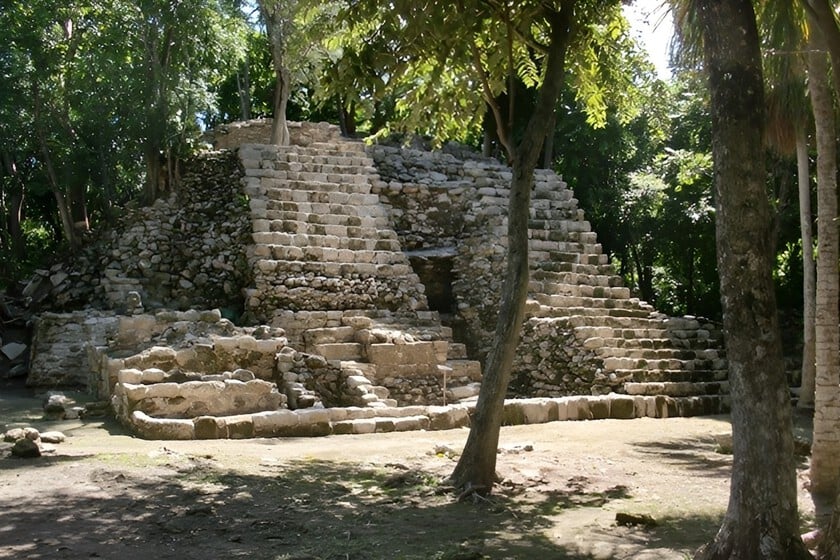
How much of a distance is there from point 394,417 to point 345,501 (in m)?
4.22

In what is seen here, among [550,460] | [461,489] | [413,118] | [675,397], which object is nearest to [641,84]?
[675,397]

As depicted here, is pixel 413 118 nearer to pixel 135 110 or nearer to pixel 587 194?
pixel 135 110

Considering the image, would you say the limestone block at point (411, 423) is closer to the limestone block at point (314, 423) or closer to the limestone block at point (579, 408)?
the limestone block at point (314, 423)

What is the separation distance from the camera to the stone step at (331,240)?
52.6 feet

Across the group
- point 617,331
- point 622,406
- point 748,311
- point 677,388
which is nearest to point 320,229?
point 617,331

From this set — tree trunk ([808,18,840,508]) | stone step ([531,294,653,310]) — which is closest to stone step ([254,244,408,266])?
stone step ([531,294,653,310])

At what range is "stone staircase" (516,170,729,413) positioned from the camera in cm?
1409

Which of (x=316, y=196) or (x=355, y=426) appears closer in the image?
(x=355, y=426)

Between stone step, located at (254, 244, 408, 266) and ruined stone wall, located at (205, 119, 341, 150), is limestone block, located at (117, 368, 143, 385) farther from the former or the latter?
ruined stone wall, located at (205, 119, 341, 150)

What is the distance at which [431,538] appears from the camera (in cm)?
584

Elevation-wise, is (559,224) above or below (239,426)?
above

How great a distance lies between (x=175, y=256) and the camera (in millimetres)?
17297

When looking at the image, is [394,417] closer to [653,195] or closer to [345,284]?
[345,284]

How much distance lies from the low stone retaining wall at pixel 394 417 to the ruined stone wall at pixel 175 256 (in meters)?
5.76
